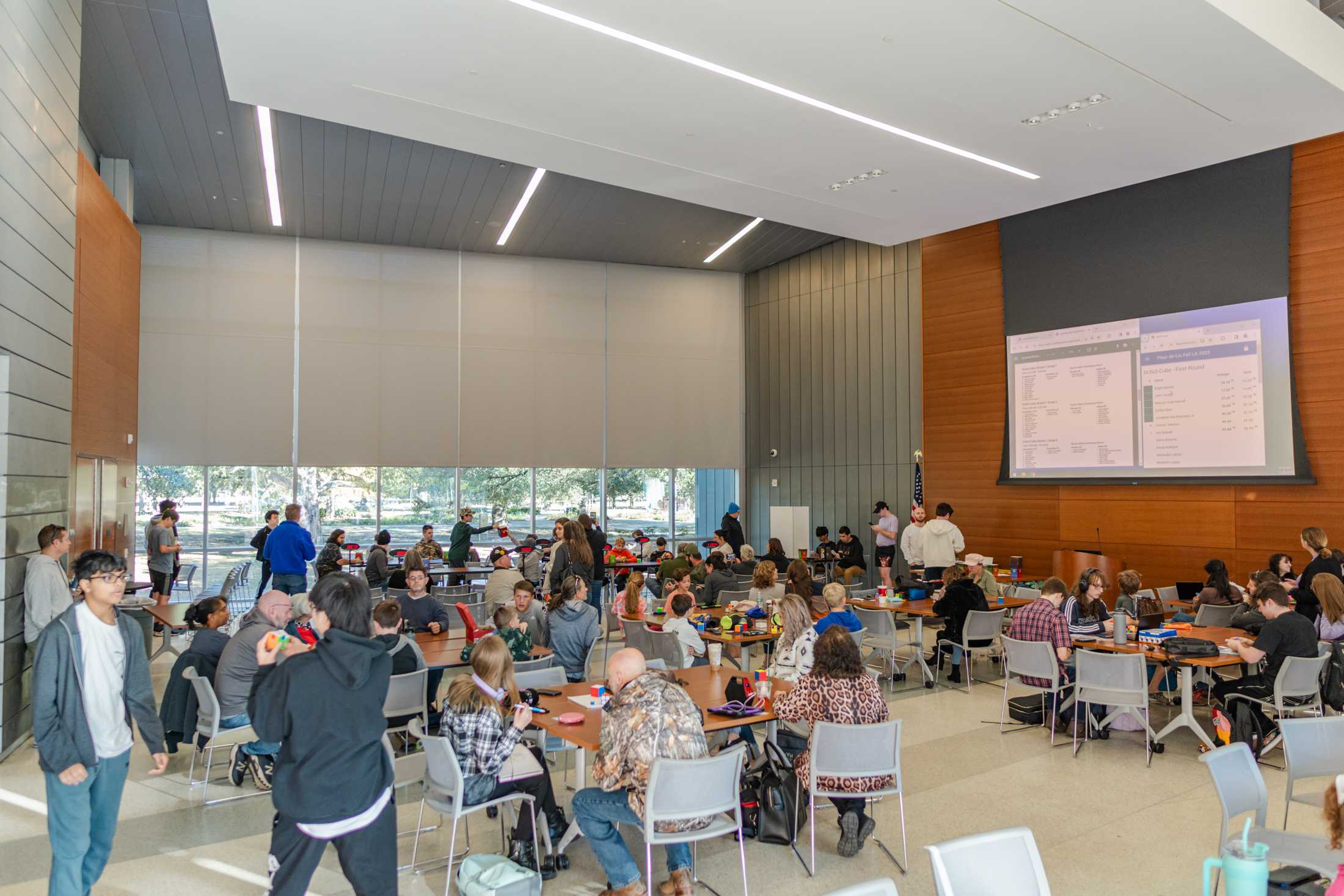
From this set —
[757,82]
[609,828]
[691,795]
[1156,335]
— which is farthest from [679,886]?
[1156,335]

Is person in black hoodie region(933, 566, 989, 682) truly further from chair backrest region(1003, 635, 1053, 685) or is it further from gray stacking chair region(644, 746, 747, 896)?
gray stacking chair region(644, 746, 747, 896)

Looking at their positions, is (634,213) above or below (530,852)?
above

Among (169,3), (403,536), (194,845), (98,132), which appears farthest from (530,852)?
(403,536)

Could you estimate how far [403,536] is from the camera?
14.4m

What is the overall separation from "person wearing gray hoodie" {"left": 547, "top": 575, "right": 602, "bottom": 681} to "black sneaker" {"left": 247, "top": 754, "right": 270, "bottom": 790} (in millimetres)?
1923

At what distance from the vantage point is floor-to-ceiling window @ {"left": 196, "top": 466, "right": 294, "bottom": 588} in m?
13.3

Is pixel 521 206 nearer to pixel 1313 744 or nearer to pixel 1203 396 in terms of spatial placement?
pixel 1203 396

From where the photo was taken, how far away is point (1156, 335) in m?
Answer: 9.67

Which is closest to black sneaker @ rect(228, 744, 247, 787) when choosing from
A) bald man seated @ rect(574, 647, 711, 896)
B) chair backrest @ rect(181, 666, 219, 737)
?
chair backrest @ rect(181, 666, 219, 737)

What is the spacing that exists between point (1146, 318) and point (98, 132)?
12.1 metres

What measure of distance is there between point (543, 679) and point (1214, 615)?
6052 millimetres

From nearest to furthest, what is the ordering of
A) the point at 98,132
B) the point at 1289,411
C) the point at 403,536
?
1. the point at 1289,411
2. the point at 98,132
3. the point at 403,536

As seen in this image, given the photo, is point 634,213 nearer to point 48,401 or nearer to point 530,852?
point 48,401

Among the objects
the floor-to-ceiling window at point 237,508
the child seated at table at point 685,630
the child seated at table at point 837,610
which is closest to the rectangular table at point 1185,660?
the child seated at table at point 837,610
